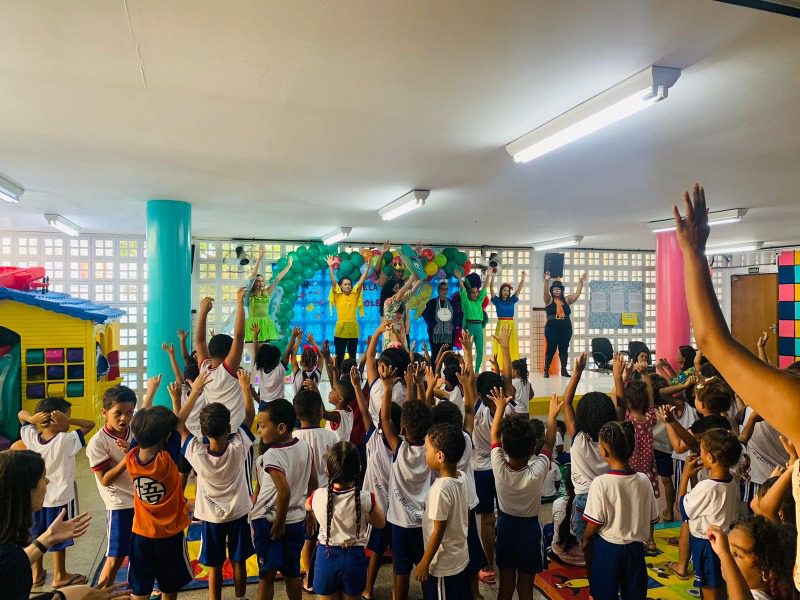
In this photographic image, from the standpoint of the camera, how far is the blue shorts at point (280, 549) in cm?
304

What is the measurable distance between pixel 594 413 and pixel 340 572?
70.5 inches

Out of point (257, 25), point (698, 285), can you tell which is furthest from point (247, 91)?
point (698, 285)

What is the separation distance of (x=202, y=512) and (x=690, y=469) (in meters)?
2.79

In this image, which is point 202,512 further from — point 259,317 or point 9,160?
point 259,317

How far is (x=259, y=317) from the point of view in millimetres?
9211

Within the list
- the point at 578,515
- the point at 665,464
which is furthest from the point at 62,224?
the point at 665,464

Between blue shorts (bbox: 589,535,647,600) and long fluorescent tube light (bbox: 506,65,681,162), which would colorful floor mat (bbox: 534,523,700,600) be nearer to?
blue shorts (bbox: 589,535,647,600)

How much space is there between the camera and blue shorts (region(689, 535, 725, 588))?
301cm

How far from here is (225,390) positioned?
4008 mm

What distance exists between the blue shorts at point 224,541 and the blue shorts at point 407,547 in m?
0.85

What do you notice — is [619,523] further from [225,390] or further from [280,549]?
[225,390]

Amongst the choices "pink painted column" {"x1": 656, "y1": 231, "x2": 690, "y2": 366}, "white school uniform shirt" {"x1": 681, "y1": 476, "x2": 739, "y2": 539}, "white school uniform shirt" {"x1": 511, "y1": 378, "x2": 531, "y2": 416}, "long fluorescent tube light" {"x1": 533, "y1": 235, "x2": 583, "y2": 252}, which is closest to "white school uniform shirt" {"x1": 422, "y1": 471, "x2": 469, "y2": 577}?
"white school uniform shirt" {"x1": 681, "y1": 476, "x2": 739, "y2": 539}

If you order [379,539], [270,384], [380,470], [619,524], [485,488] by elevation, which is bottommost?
[379,539]

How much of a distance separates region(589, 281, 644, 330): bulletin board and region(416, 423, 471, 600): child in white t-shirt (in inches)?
457
